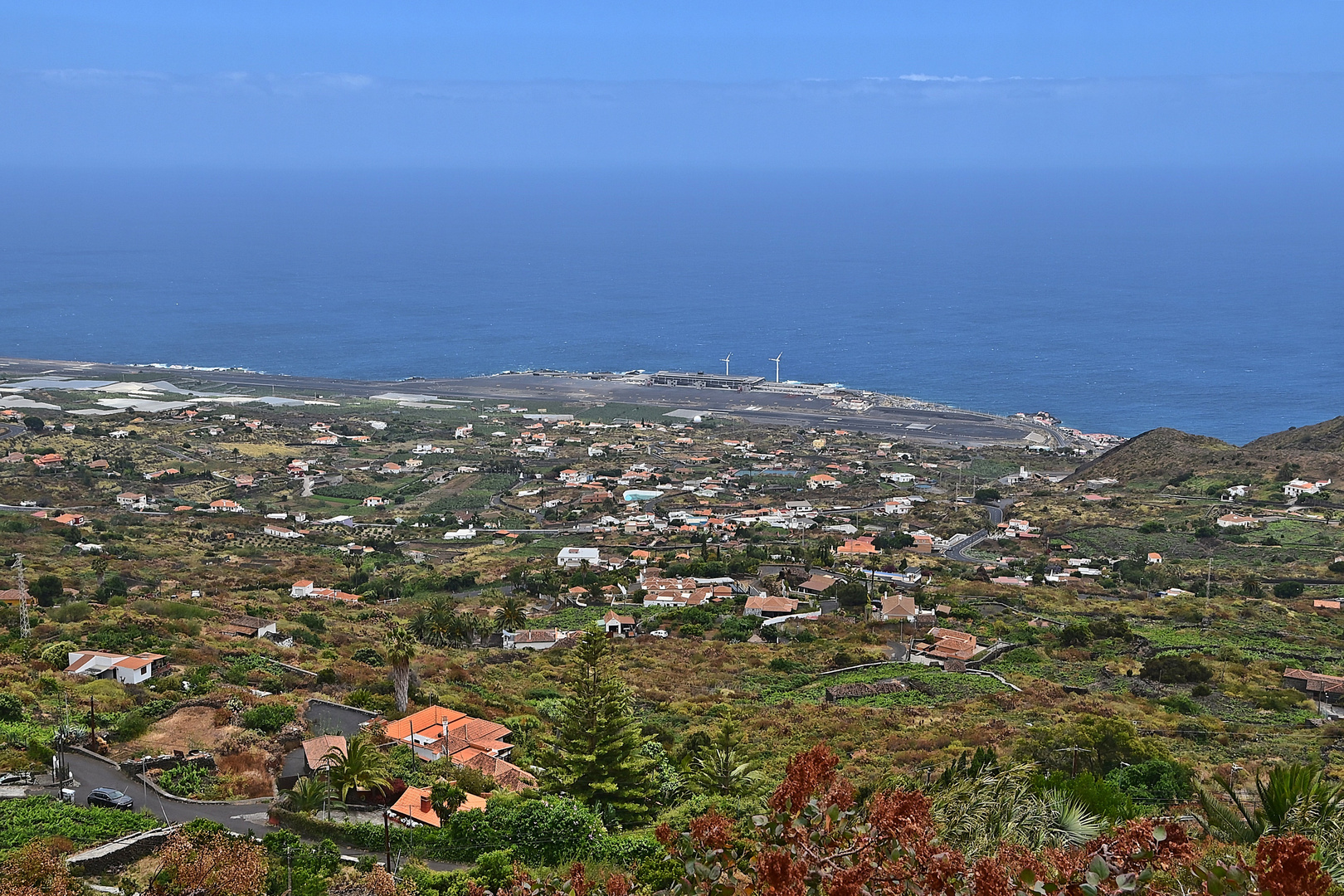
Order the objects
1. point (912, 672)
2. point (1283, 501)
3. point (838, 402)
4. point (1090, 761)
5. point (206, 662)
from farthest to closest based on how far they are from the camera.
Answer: point (838, 402)
point (1283, 501)
point (912, 672)
point (206, 662)
point (1090, 761)

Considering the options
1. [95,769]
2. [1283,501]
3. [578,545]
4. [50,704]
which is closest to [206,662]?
[50,704]

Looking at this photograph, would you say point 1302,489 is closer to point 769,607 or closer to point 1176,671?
point 769,607

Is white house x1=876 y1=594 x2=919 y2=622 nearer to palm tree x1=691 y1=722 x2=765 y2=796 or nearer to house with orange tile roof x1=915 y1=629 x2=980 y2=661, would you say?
house with orange tile roof x1=915 y1=629 x2=980 y2=661

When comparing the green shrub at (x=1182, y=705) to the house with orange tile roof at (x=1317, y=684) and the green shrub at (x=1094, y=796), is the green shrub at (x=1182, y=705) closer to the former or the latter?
the house with orange tile roof at (x=1317, y=684)

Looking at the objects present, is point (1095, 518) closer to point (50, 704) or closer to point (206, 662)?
point (206, 662)

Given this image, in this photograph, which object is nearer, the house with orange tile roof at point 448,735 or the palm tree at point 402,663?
the house with orange tile roof at point 448,735

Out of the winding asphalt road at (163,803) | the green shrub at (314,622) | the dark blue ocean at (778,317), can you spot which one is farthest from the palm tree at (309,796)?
the dark blue ocean at (778,317)
